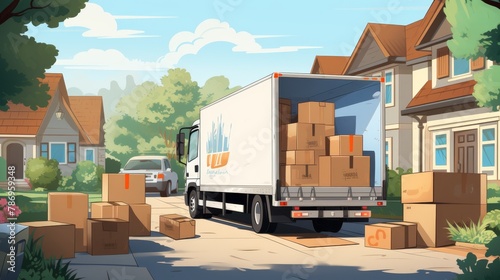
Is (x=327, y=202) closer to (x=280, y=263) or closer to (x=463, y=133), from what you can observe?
(x=280, y=263)

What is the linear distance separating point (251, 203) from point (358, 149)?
9.70 ft

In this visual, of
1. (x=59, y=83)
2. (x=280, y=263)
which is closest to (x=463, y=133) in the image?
(x=280, y=263)

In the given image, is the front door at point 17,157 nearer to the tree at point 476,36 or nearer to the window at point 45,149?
the window at point 45,149

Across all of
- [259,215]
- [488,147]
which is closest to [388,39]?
[488,147]

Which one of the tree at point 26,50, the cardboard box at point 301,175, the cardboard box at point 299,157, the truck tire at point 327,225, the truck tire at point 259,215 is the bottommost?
the truck tire at point 327,225

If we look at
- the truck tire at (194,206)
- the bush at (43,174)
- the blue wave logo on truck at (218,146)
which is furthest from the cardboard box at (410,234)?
the bush at (43,174)

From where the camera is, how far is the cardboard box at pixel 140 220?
16156 mm

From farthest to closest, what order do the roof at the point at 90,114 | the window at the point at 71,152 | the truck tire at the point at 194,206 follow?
the roof at the point at 90,114, the window at the point at 71,152, the truck tire at the point at 194,206

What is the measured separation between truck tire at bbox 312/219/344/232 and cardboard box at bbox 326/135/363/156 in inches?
86.8

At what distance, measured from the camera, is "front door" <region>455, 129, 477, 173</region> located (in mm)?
27688

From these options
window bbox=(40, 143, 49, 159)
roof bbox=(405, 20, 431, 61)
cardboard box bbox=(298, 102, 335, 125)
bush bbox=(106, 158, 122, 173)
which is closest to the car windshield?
roof bbox=(405, 20, 431, 61)

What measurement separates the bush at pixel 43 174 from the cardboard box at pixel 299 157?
94.4 feet

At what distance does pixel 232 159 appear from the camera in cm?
1831

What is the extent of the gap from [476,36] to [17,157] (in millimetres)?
37942
